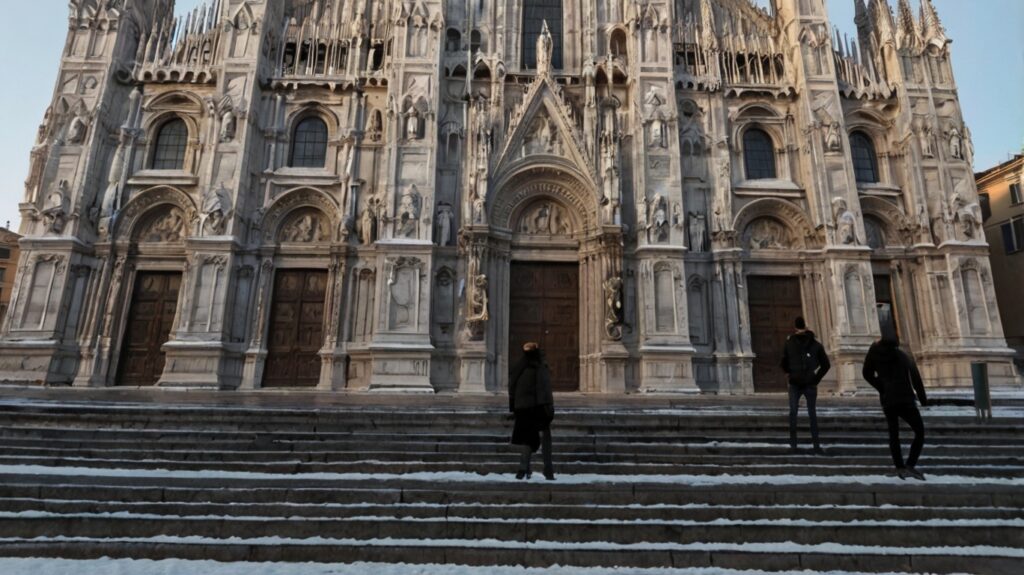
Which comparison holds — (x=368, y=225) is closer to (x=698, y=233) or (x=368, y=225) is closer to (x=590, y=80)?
(x=590, y=80)

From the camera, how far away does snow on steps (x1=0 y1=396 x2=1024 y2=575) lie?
213 inches

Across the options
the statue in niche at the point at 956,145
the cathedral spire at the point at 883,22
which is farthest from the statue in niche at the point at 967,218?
the cathedral spire at the point at 883,22

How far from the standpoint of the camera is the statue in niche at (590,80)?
2181 cm

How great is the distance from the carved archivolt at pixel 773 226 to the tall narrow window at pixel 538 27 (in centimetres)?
975

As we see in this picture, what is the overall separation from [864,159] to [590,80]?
1173 centimetres

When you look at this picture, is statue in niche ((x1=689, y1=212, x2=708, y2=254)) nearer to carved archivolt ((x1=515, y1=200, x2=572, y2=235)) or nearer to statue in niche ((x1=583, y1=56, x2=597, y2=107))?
carved archivolt ((x1=515, y1=200, x2=572, y2=235))

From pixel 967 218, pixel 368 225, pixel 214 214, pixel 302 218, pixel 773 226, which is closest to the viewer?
pixel 214 214

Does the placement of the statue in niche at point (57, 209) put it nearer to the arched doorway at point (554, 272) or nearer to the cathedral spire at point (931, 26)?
the arched doorway at point (554, 272)

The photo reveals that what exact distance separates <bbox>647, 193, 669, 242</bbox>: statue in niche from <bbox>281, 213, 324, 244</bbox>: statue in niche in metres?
12.4

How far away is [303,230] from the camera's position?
2162 cm

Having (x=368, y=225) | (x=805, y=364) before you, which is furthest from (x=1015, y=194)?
(x=368, y=225)

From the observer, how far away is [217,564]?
523 centimetres

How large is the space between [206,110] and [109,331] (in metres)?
8.99

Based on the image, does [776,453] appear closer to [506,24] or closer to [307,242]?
[307,242]
